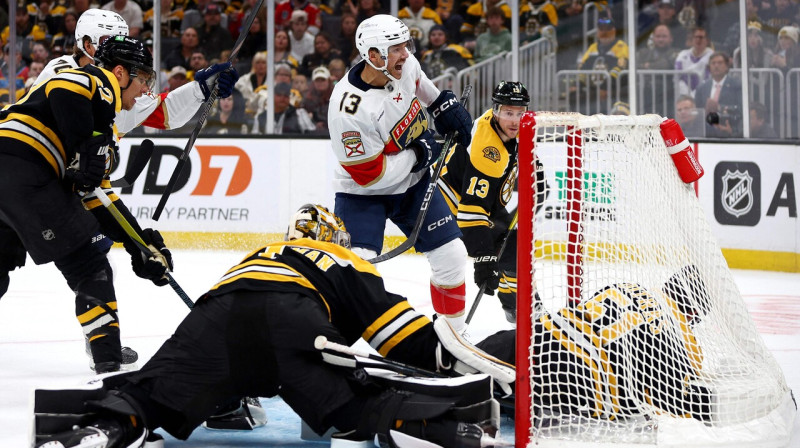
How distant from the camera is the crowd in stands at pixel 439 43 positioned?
6.43m

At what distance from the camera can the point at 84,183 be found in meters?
3.29

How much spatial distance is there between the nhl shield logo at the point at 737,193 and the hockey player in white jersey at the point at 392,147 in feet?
9.19

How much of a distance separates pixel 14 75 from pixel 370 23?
4.53 meters

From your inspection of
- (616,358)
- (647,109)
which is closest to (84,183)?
(616,358)

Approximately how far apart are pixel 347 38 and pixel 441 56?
0.65 metres

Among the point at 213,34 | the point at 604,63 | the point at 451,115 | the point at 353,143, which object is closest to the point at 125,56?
the point at 353,143

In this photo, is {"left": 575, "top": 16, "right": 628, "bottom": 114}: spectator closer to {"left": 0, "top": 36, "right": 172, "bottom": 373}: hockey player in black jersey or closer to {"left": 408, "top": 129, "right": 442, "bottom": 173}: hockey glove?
{"left": 408, "top": 129, "right": 442, "bottom": 173}: hockey glove

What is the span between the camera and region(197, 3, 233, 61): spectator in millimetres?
7629

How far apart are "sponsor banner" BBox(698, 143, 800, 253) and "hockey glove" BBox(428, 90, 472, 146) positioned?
9.20 feet

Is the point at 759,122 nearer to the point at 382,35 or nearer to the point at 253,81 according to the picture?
the point at 253,81

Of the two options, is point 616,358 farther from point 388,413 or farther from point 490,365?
point 388,413

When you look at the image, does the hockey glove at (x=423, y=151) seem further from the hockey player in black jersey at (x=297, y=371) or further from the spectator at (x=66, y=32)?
the spectator at (x=66, y=32)

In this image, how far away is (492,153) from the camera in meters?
4.17

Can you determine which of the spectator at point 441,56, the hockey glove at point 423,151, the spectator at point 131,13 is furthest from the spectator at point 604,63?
the hockey glove at point 423,151
